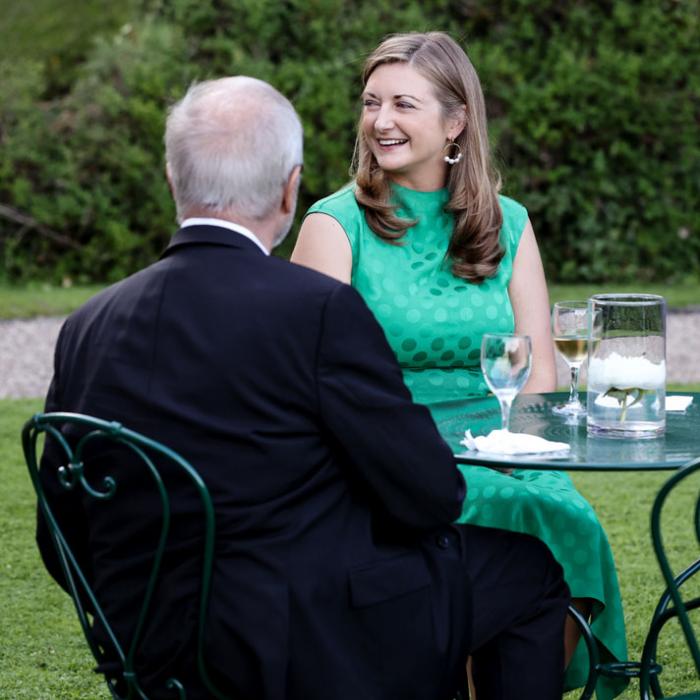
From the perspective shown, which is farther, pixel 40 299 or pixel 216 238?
pixel 40 299

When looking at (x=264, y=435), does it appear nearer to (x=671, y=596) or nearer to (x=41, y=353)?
(x=671, y=596)

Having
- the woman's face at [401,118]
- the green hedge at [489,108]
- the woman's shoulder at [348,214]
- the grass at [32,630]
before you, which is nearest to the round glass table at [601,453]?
the woman's shoulder at [348,214]

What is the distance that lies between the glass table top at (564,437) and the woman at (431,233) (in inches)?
11.3

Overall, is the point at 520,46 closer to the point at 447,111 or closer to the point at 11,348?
the point at 11,348

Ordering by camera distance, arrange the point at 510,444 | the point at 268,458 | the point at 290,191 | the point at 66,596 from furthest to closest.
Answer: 1. the point at 66,596
2. the point at 510,444
3. the point at 290,191
4. the point at 268,458

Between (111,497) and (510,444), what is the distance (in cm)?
80

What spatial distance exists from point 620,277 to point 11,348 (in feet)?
15.2

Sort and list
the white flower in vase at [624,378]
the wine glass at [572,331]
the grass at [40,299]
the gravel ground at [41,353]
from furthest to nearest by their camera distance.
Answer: the grass at [40,299] < the gravel ground at [41,353] < the wine glass at [572,331] < the white flower in vase at [624,378]

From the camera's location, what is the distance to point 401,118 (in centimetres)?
361

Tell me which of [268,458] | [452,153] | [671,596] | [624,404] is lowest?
[671,596]

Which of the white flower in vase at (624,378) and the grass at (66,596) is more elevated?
the white flower in vase at (624,378)

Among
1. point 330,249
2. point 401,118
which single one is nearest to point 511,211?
point 401,118

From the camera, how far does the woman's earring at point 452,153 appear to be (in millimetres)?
3736

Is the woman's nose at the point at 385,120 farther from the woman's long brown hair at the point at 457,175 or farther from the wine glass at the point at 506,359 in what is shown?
the wine glass at the point at 506,359
